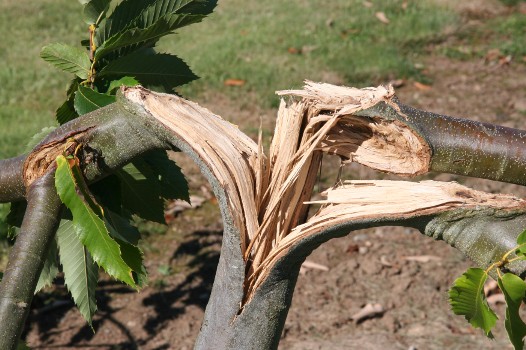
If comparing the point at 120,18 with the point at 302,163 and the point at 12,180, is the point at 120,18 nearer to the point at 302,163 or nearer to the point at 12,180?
the point at 12,180

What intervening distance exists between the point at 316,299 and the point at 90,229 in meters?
2.55

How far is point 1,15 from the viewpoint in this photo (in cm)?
756

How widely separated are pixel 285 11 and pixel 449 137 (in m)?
6.54

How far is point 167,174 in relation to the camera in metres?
2.22

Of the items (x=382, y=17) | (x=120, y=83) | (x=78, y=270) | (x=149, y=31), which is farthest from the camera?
(x=382, y=17)

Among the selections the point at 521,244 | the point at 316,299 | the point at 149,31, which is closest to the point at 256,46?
the point at 316,299

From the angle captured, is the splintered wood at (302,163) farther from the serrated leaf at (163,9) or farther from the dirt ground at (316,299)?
the dirt ground at (316,299)

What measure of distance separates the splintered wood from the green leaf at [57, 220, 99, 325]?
591 millimetres

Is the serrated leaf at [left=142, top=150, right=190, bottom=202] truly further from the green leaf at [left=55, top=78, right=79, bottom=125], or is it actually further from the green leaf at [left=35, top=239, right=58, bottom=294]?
the green leaf at [left=35, top=239, right=58, bottom=294]

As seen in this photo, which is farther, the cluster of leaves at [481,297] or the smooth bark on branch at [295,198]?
the smooth bark on branch at [295,198]

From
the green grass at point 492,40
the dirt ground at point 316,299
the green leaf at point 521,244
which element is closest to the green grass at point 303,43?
the green grass at point 492,40

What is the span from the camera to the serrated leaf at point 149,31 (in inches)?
70.6

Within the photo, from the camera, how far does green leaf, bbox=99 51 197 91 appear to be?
77.3 inches

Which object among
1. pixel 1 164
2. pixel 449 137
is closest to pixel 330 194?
pixel 449 137
